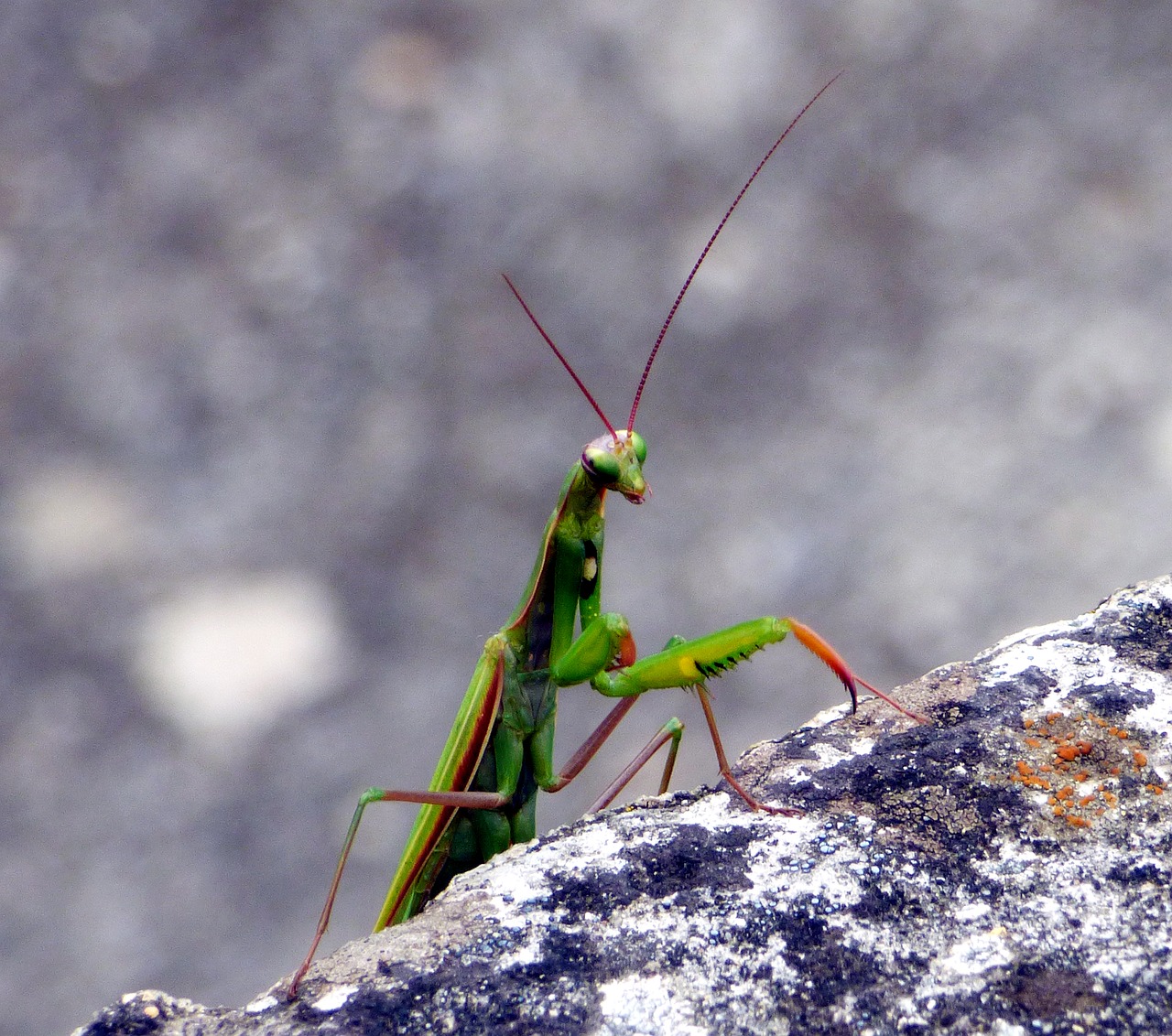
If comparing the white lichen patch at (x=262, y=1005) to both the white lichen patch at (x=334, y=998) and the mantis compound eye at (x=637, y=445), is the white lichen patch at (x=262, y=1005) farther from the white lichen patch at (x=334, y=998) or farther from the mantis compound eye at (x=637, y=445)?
the mantis compound eye at (x=637, y=445)

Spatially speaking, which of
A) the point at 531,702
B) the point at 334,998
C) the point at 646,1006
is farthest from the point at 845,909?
the point at 531,702

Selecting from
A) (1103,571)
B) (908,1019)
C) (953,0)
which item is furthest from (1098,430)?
(908,1019)

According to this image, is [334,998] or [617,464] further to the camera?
[617,464]

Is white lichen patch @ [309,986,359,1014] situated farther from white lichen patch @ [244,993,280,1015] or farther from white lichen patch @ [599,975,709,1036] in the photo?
white lichen patch @ [599,975,709,1036]

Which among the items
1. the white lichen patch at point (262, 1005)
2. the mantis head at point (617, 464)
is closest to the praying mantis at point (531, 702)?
the mantis head at point (617, 464)

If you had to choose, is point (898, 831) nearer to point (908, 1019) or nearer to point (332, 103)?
point (908, 1019)

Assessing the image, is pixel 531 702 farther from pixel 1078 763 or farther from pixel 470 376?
pixel 470 376

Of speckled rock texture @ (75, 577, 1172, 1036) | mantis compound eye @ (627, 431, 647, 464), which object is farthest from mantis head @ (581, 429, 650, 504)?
speckled rock texture @ (75, 577, 1172, 1036)
